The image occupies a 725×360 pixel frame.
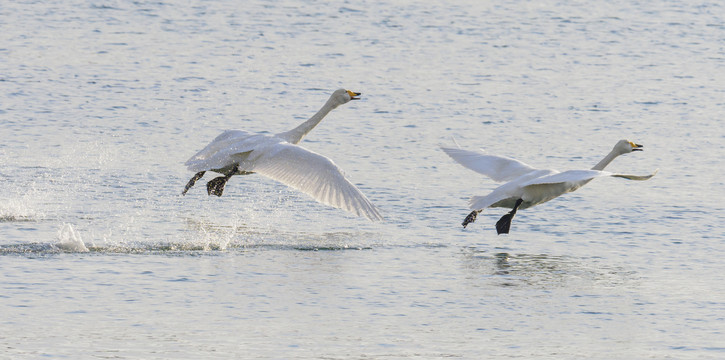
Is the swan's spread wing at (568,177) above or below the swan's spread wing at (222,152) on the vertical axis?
above

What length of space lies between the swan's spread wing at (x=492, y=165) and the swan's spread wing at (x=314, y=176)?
6.54ft

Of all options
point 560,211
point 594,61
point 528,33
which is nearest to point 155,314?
point 560,211

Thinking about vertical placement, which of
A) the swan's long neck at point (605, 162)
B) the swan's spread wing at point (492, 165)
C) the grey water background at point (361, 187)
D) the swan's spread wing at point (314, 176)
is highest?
the swan's spread wing at point (314, 176)

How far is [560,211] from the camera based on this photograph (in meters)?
14.4

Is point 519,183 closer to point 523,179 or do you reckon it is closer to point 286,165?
point 523,179

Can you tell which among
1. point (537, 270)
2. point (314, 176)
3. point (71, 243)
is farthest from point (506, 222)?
point (71, 243)

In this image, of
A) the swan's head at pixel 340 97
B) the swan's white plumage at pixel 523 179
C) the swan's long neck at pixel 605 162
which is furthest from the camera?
the swan's head at pixel 340 97

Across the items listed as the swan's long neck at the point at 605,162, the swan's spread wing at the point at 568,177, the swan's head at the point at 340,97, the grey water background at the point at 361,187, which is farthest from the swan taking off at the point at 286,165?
the swan's long neck at the point at 605,162

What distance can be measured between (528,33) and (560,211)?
1315 cm

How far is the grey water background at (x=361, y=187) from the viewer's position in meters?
9.66

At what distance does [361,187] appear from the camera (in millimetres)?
15039

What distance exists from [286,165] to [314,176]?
43cm

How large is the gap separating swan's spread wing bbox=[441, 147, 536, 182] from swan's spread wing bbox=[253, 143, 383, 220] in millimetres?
1993

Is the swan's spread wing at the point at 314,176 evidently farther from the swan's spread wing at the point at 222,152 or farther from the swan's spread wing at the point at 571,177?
the swan's spread wing at the point at 571,177
